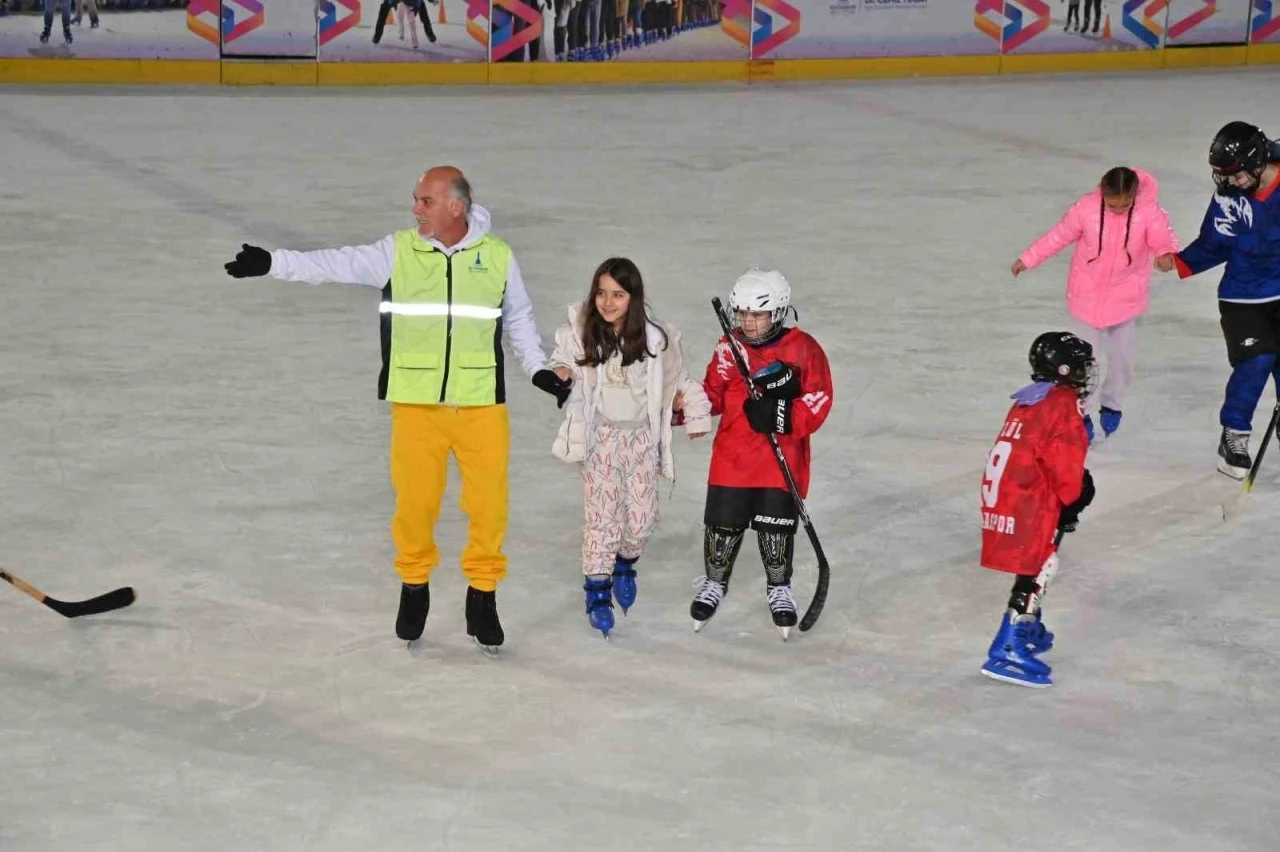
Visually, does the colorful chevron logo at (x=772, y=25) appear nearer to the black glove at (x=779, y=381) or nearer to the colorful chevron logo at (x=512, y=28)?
the colorful chevron logo at (x=512, y=28)

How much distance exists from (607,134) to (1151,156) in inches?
185

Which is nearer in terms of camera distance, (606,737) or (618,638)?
(606,737)

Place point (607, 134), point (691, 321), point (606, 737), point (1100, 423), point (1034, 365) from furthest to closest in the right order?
point (607, 134) < point (691, 321) < point (1100, 423) < point (1034, 365) < point (606, 737)

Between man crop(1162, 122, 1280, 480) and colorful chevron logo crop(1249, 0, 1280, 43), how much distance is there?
1623 centimetres

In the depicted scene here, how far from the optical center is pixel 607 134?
16.5m

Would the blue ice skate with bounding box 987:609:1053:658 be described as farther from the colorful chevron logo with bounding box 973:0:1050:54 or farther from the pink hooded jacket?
the colorful chevron logo with bounding box 973:0:1050:54

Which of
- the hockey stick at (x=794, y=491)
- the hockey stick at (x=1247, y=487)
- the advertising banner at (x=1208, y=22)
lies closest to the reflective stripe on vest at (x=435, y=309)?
the hockey stick at (x=794, y=491)

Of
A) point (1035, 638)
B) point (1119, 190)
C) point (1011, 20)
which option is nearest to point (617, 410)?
point (1035, 638)

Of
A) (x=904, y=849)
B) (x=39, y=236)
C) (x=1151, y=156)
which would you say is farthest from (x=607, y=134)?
(x=904, y=849)

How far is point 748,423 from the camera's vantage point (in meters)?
5.82

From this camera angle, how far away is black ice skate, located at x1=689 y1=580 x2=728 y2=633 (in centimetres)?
591

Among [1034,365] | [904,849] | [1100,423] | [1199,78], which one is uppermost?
[1199,78]

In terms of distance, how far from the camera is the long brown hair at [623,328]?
220 inches

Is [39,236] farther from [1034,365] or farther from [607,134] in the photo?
[1034,365]
